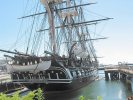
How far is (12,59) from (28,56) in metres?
2.63

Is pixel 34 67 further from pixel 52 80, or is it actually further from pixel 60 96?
pixel 60 96

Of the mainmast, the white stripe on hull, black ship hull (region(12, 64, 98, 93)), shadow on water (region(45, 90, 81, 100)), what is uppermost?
the mainmast

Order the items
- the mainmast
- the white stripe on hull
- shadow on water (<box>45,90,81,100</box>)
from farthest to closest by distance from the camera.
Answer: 1. the mainmast
2. the white stripe on hull
3. shadow on water (<box>45,90,81,100</box>)

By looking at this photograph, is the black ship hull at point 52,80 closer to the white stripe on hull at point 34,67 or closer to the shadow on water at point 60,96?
the shadow on water at point 60,96

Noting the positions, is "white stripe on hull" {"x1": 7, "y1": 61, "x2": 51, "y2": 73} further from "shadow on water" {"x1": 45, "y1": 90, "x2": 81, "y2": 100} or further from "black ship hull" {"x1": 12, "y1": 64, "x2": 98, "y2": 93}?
"shadow on water" {"x1": 45, "y1": 90, "x2": 81, "y2": 100}

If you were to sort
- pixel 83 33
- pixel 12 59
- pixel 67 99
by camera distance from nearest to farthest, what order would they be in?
1. pixel 67 99
2. pixel 12 59
3. pixel 83 33

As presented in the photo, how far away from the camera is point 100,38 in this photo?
75938 mm

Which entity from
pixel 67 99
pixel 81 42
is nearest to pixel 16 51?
pixel 67 99

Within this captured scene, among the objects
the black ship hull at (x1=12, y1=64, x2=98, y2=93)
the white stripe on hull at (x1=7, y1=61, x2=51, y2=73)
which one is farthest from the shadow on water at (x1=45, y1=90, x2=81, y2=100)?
the white stripe on hull at (x1=7, y1=61, x2=51, y2=73)

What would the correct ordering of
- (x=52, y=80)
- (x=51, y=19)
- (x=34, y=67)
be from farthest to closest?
(x=51, y=19) < (x=34, y=67) < (x=52, y=80)

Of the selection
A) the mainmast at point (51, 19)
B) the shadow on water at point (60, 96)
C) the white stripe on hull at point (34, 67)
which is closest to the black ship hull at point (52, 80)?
the shadow on water at point (60, 96)

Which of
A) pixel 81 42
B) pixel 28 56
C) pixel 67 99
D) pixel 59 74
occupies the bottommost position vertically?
pixel 67 99

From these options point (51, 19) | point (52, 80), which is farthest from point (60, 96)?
point (51, 19)

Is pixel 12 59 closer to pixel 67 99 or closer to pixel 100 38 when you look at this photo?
pixel 67 99
